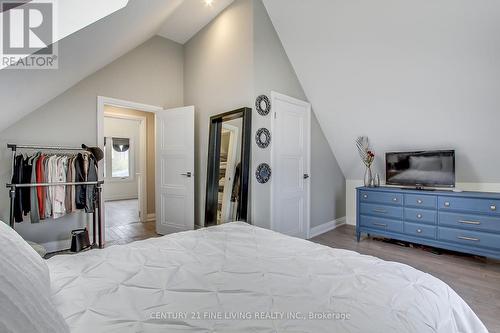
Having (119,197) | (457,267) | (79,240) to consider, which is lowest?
(457,267)

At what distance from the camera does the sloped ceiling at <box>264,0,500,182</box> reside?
2297 millimetres

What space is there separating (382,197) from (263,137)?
186cm

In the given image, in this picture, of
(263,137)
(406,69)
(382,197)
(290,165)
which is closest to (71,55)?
(263,137)

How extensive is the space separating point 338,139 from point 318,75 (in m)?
1.15

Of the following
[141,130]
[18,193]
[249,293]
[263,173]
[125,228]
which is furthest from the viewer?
[141,130]

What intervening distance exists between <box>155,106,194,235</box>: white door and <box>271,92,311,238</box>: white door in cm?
124

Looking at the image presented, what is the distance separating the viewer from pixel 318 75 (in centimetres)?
337

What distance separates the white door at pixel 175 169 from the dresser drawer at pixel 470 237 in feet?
10.6

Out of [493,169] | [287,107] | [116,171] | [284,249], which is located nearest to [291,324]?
[284,249]

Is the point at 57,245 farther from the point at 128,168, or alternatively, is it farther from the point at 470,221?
the point at 128,168

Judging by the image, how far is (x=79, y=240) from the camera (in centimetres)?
279

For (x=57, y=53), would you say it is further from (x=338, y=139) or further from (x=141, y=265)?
(x=338, y=139)

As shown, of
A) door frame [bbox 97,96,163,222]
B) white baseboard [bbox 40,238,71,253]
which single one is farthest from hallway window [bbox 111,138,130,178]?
white baseboard [bbox 40,238,71,253]

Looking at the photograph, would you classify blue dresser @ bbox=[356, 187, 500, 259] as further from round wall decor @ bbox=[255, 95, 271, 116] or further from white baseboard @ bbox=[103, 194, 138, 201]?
white baseboard @ bbox=[103, 194, 138, 201]
